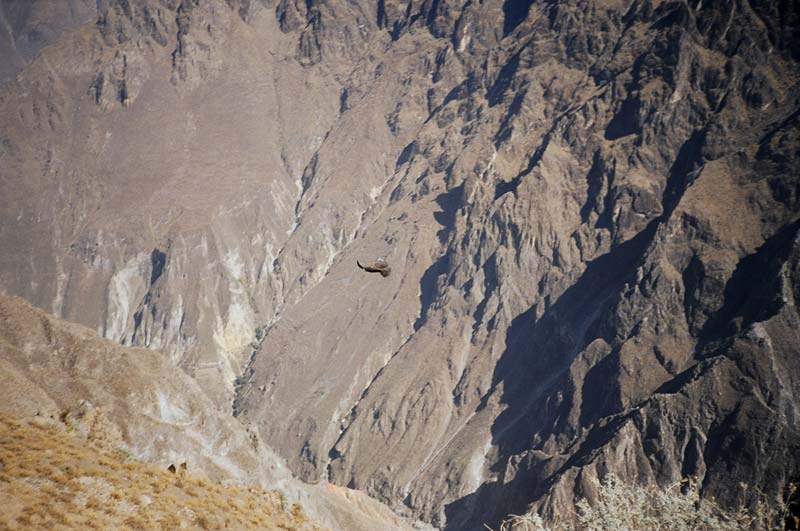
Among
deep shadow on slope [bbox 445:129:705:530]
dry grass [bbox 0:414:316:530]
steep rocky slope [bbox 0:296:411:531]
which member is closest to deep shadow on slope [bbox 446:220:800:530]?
deep shadow on slope [bbox 445:129:705:530]

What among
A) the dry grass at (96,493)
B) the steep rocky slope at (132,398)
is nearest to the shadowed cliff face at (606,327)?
the steep rocky slope at (132,398)

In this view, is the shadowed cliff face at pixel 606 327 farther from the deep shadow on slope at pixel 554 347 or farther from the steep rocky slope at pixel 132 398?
the steep rocky slope at pixel 132 398

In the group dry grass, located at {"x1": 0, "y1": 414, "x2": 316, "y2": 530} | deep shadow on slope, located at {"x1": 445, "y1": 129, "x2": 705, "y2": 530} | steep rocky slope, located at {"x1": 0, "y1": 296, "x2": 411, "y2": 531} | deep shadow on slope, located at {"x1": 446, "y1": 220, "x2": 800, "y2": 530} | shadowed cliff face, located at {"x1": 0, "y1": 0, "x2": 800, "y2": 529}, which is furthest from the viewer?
deep shadow on slope, located at {"x1": 445, "y1": 129, "x2": 705, "y2": 530}

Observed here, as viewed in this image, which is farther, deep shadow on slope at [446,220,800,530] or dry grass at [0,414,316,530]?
deep shadow on slope at [446,220,800,530]

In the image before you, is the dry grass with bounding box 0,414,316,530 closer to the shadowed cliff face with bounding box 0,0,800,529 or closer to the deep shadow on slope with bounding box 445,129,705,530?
the shadowed cliff face with bounding box 0,0,800,529

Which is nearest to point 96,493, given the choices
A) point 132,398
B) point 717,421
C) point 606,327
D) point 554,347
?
point 132,398

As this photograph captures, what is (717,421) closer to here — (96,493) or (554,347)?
(554,347)

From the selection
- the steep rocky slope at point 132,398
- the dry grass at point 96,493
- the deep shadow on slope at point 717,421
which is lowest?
the dry grass at point 96,493

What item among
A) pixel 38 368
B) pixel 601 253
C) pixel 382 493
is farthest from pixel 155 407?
pixel 601 253
